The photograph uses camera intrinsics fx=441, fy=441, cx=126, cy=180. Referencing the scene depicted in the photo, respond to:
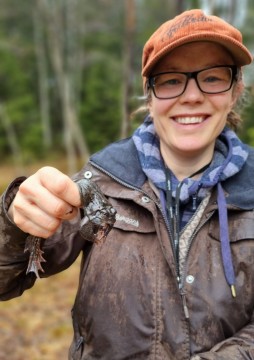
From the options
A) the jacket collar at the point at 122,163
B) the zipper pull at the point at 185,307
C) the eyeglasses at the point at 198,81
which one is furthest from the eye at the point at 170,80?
the zipper pull at the point at 185,307

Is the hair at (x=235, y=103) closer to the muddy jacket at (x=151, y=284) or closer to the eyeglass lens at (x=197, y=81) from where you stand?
the eyeglass lens at (x=197, y=81)

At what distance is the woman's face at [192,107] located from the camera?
199cm

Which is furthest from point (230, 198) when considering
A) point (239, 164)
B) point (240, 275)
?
point (240, 275)

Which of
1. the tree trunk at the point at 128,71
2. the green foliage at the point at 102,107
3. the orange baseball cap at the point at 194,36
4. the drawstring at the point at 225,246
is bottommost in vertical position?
the drawstring at the point at 225,246

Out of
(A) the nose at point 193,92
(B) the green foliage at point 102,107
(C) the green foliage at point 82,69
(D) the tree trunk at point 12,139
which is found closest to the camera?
(A) the nose at point 193,92

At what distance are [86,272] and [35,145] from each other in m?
25.6

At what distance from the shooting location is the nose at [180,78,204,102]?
6.52ft

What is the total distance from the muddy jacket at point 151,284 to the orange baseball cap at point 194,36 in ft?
1.96

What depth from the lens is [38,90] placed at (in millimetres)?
31641

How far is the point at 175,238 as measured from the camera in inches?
77.0

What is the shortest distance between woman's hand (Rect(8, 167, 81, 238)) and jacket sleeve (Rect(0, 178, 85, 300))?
21 cm

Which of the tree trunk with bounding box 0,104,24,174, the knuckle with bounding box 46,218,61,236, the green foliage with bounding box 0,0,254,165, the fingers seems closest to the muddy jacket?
the knuckle with bounding box 46,218,61,236

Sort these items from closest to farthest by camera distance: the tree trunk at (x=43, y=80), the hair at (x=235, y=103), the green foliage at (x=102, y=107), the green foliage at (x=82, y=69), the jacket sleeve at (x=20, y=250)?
1. the jacket sleeve at (x=20, y=250)
2. the hair at (x=235, y=103)
3. the green foliage at (x=102, y=107)
4. the green foliage at (x=82, y=69)
5. the tree trunk at (x=43, y=80)

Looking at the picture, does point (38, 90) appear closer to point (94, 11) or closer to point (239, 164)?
point (94, 11)
